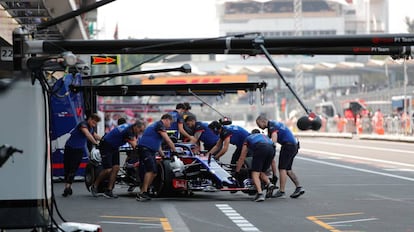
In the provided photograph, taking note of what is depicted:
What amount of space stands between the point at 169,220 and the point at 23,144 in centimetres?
522

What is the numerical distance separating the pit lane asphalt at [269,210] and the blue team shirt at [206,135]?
189 cm

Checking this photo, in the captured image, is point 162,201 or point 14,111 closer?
point 14,111

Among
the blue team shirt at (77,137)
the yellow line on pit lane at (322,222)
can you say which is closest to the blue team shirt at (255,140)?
the yellow line on pit lane at (322,222)

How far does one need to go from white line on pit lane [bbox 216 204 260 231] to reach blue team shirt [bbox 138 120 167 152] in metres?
1.78

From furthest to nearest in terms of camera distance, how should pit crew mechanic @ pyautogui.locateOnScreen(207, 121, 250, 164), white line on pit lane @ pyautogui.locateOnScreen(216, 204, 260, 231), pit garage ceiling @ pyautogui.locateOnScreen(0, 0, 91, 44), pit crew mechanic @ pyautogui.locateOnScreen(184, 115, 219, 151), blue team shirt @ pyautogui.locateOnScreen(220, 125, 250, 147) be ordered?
pit garage ceiling @ pyautogui.locateOnScreen(0, 0, 91, 44) < pit crew mechanic @ pyautogui.locateOnScreen(184, 115, 219, 151) < blue team shirt @ pyautogui.locateOnScreen(220, 125, 250, 147) < pit crew mechanic @ pyautogui.locateOnScreen(207, 121, 250, 164) < white line on pit lane @ pyautogui.locateOnScreen(216, 204, 260, 231)

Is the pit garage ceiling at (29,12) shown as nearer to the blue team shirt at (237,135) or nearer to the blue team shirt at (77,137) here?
the blue team shirt at (77,137)

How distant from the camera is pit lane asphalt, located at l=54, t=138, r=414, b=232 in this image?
14.0m

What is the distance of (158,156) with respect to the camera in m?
18.8

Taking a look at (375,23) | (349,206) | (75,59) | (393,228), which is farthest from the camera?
(375,23)

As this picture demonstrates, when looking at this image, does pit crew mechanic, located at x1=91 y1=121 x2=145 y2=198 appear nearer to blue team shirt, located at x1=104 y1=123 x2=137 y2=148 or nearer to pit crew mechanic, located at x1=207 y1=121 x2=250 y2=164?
blue team shirt, located at x1=104 y1=123 x2=137 y2=148

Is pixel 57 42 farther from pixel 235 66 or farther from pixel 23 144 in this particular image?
pixel 235 66

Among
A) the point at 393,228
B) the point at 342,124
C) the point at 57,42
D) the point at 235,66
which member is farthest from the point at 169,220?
the point at 235,66

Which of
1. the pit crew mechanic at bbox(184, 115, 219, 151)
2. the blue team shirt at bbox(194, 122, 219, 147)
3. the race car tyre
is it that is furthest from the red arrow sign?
the race car tyre

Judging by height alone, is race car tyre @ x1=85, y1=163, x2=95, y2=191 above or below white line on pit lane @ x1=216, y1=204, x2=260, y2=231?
above
